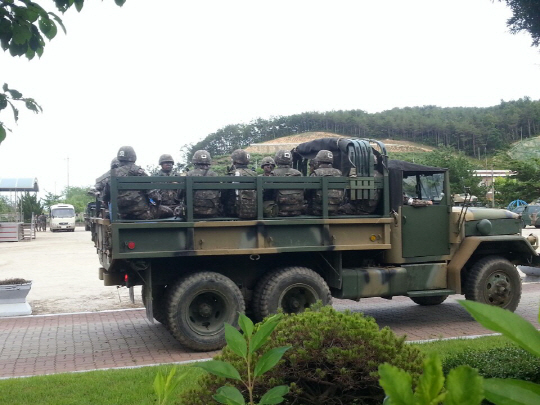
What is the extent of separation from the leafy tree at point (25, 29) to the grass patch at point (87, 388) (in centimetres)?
236

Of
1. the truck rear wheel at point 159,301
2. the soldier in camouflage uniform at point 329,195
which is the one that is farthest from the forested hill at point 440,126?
the truck rear wheel at point 159,301

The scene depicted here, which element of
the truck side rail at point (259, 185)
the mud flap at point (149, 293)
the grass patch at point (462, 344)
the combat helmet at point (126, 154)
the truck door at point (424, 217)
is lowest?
the grass patch at point (462, 344)

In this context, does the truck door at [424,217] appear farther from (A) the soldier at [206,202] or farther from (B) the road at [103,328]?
(A) the soldier at [206,202]

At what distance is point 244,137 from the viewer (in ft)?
154

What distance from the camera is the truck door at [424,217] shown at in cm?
895

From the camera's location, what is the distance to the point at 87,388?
5578 millimetres

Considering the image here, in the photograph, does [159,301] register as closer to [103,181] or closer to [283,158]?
[103,181]

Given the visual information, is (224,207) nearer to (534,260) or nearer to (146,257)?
(146,257)

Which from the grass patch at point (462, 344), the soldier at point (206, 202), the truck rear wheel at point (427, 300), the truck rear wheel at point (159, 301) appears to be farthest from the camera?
the truck rear wheel at point (427, 300)

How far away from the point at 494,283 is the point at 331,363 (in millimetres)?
6901

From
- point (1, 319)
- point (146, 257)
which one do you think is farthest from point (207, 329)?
point (1, 319)

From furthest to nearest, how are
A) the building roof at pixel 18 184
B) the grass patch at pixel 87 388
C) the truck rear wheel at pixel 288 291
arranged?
1. the building roof at pixel 18 184
2. the truck rear wheel at pixel 288 291
3. the grass patch at pixel 87 388

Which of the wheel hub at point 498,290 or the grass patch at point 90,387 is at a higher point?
the wheel hub at point 498,290

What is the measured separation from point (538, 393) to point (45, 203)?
72822 mm
